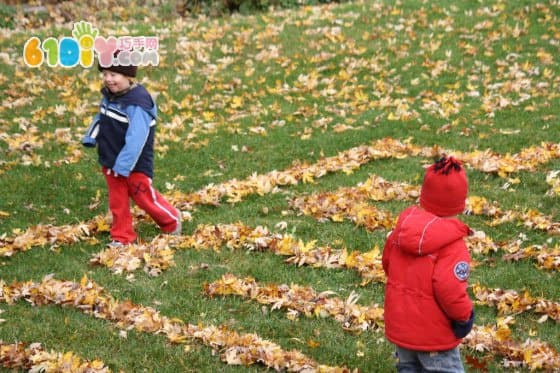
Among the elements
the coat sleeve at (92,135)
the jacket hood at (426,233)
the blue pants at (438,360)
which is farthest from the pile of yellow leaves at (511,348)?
the coat sleeve at (92,135)

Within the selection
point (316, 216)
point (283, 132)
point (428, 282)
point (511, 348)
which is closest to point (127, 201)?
point (316, 216)

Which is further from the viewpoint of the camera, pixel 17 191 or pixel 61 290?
pixel 17 191

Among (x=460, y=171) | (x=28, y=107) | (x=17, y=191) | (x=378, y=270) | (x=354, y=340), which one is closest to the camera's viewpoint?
(x=460, y=171)

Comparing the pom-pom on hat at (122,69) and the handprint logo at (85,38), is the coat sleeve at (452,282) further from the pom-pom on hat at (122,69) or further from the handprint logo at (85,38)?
the handprint logo at (85,38)

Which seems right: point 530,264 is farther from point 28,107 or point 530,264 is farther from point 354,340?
point 28,107

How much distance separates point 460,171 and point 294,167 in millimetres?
5635

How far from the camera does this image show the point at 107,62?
636 cm

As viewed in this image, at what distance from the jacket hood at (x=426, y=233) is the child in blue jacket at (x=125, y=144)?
11.5 feet

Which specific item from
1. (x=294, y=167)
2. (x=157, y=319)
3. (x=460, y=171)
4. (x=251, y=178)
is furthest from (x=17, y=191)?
(x=460, y=171)

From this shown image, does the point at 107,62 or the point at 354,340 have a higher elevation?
the point at 107,62

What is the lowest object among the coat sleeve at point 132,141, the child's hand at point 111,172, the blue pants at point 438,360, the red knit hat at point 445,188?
the blue pants at point 438,360

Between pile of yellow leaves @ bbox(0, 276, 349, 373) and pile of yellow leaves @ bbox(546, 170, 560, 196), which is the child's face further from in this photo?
pile of yellow leaves @ bbox(546, 170, 560, 196)

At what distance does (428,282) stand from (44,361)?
2472 millimetres

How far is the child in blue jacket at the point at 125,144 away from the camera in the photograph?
257 inches
